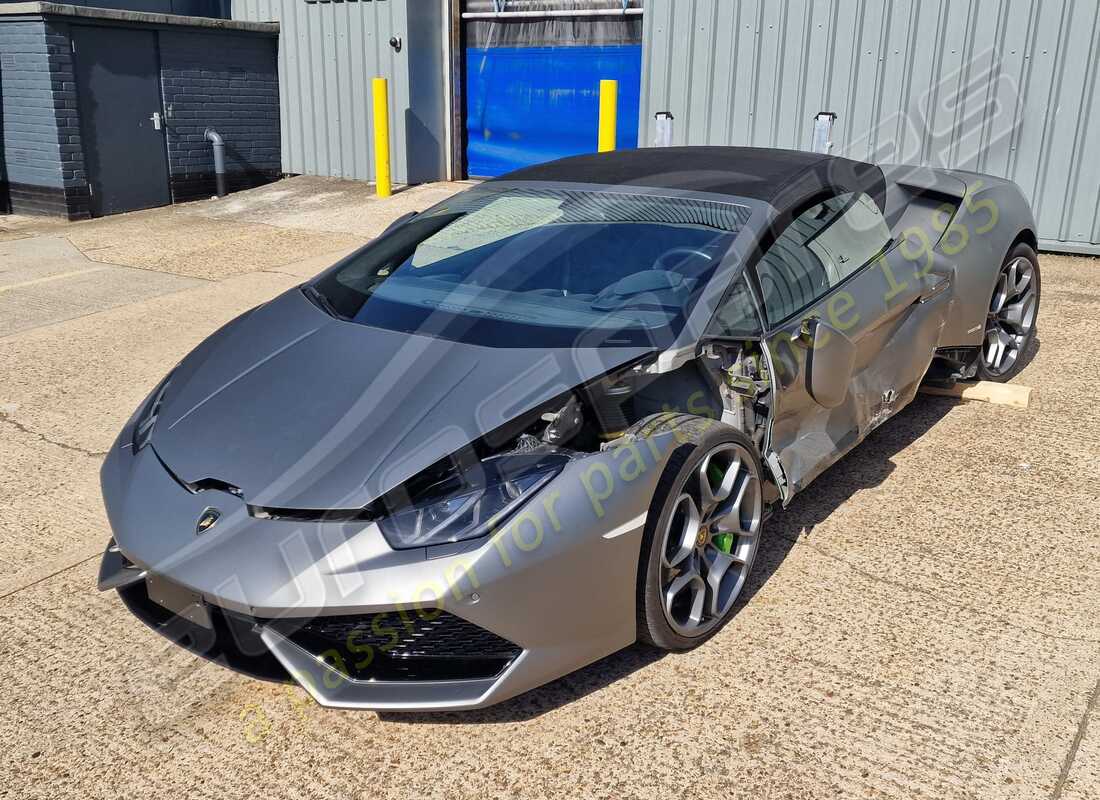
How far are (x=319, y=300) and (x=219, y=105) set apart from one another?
995cm

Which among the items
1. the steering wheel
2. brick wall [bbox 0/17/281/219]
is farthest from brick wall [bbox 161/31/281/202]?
the steering wheel

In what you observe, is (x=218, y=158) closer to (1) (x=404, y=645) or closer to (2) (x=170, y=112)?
(2) (x=170, y=112)

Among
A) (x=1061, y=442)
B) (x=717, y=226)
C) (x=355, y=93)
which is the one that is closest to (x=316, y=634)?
(x=717, y=226)

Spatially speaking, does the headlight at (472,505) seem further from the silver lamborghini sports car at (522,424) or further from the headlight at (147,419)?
the headlight at (147,419)

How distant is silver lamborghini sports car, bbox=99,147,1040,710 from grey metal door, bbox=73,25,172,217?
340 inches

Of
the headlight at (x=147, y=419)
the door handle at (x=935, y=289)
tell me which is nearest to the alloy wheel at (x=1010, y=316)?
the door handle at (x=935, y=289)

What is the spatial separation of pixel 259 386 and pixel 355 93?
33.3 ft

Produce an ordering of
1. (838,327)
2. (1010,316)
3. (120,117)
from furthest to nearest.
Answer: (120,117), (1010,316), (838,327)

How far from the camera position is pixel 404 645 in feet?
8.02

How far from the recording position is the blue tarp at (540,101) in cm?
1080

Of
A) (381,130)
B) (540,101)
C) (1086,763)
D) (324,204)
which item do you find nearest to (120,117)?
(324,204)

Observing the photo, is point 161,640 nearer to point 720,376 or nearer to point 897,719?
point 720,376

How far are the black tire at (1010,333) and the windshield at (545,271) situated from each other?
226 cm

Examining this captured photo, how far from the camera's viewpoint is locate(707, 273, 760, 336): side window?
3.15m
